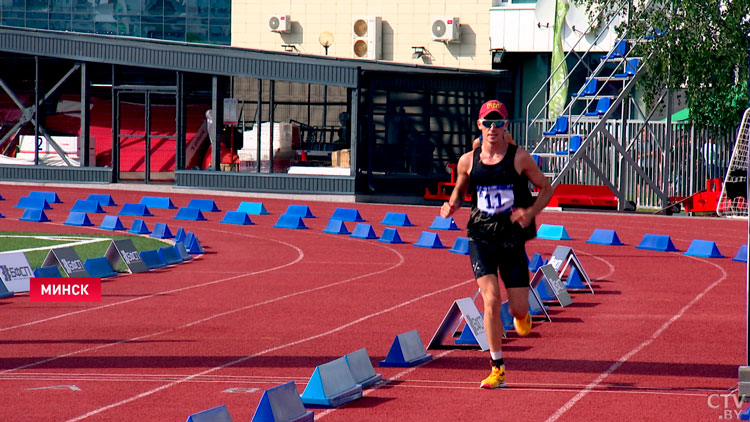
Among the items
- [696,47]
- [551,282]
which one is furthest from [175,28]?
[551,282]

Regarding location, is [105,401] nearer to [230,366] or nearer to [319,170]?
[230,366]

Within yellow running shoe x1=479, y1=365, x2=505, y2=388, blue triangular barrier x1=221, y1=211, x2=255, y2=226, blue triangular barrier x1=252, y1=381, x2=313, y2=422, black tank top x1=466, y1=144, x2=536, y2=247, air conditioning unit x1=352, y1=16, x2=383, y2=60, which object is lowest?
blue triangular barrier x1=221, y1=211, x2=255, y2=226

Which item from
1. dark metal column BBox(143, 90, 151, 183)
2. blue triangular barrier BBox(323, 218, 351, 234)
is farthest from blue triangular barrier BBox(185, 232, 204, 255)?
dark metal column BBox(143, 90, 151, 183)

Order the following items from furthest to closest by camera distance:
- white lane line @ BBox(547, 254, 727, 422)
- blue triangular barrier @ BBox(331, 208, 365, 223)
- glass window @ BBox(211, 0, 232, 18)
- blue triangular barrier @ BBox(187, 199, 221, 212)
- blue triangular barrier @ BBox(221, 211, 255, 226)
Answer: glass window @ BBox(211, 0, 232, 18) → blue triangular barrier @ BBox(187, 199, 221, 212) → blue triangular barrier @ BBox(331, 208, 365, 223) → blue triangular barrier @ BBox(221, 211, 255, 226) → white lane line @ BBox(547, 254, 727, 422)

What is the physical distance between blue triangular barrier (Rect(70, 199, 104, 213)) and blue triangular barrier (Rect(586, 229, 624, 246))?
13122mm

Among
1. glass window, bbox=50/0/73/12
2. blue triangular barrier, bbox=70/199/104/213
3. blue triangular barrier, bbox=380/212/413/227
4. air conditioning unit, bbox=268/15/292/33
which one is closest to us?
blue triangular barrier, bbox=380/212/413/227

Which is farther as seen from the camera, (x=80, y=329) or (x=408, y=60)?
(x=408, y=60)

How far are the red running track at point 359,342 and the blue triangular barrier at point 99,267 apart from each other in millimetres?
213

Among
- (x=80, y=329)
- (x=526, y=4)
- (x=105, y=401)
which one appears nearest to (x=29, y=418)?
(x=105, y=401)

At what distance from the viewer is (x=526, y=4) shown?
139 feet

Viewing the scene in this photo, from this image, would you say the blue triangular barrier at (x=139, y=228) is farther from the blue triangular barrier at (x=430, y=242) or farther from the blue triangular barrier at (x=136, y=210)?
the blue triangular barrier at (x=430, y=242)

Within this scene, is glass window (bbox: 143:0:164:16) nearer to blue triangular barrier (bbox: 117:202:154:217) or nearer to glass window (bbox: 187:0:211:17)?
glass window (bbox: 187:0:211:17)

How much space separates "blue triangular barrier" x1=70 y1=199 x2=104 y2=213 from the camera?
2977cm

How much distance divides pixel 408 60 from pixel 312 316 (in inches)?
1306
